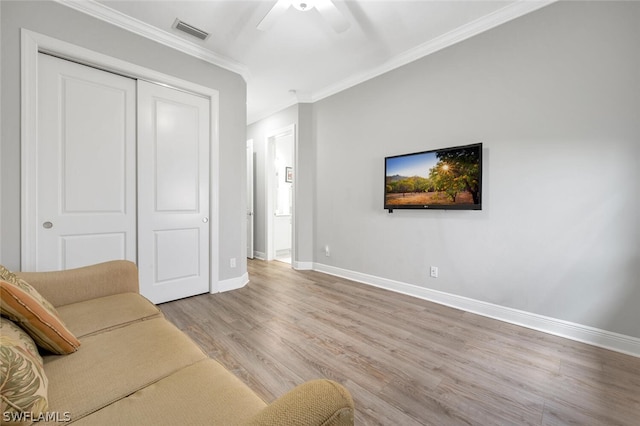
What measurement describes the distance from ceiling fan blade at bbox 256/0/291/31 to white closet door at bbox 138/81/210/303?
1301mm

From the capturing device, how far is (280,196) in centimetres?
616

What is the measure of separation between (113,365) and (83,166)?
2109mm

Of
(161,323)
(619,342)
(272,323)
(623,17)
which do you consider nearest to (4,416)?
(161,323)

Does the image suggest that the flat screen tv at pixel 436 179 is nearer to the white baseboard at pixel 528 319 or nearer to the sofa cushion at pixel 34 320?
the white baseboard at pixel 528 319

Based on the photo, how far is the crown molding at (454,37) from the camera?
231 cm

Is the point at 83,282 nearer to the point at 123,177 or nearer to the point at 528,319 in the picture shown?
the point at 123,177

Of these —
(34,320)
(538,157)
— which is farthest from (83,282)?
(538,157)

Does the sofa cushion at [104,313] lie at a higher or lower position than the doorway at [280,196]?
lower

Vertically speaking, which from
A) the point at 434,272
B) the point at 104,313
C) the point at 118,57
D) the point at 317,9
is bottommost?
the point at 434,272

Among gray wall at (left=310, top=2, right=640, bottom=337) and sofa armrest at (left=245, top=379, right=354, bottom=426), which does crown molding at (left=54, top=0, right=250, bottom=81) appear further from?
sofa armrest at (left=245, top=379, right=354, bottom=426)

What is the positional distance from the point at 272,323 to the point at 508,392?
5.63 feet

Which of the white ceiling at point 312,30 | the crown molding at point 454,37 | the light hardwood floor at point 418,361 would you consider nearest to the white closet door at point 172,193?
the light hardwood floor at point 418,361

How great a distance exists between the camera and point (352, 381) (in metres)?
1.62

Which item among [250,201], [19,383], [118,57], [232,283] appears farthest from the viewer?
[250,201]
